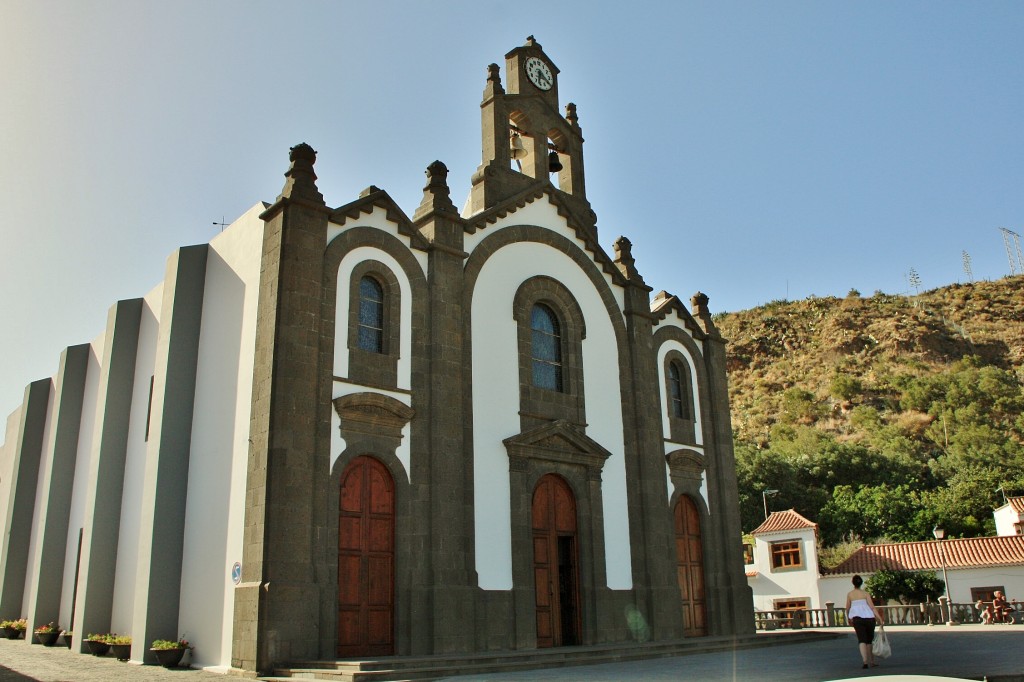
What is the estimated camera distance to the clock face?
23812 millimetres

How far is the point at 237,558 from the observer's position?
14.9 metres

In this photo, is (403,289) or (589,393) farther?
(589,393)

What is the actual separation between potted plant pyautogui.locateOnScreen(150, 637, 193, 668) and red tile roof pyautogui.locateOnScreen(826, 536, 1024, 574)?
30.4 meters

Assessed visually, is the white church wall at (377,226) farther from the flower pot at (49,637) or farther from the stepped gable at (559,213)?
the flower pot at (49,637)

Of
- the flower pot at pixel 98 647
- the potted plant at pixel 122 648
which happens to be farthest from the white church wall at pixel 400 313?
the flower pot at pixel 98 647

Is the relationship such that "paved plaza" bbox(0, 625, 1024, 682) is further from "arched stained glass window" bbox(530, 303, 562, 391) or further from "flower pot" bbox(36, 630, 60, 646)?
"arched stained glass window" bbox(530, 303, 562, 391)

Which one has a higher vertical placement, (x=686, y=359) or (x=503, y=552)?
(x=686, y=359)

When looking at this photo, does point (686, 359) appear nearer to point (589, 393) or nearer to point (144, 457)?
point (589, 393)

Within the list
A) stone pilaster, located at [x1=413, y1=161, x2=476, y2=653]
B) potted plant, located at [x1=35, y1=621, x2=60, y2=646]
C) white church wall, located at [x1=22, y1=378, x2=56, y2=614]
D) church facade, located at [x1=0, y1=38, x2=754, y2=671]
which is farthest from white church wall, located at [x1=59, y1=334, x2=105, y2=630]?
stone pilaster, located at [x1=413, y1=161, x2=476, y2=653]

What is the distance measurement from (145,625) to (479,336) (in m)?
8.58

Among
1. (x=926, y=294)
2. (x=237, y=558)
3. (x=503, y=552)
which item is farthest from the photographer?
(x=926, y=294)

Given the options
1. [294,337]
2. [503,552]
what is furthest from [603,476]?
[294,337]

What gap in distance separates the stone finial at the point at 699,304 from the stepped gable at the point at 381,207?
34.6ft

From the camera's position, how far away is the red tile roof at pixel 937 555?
35156 mm
